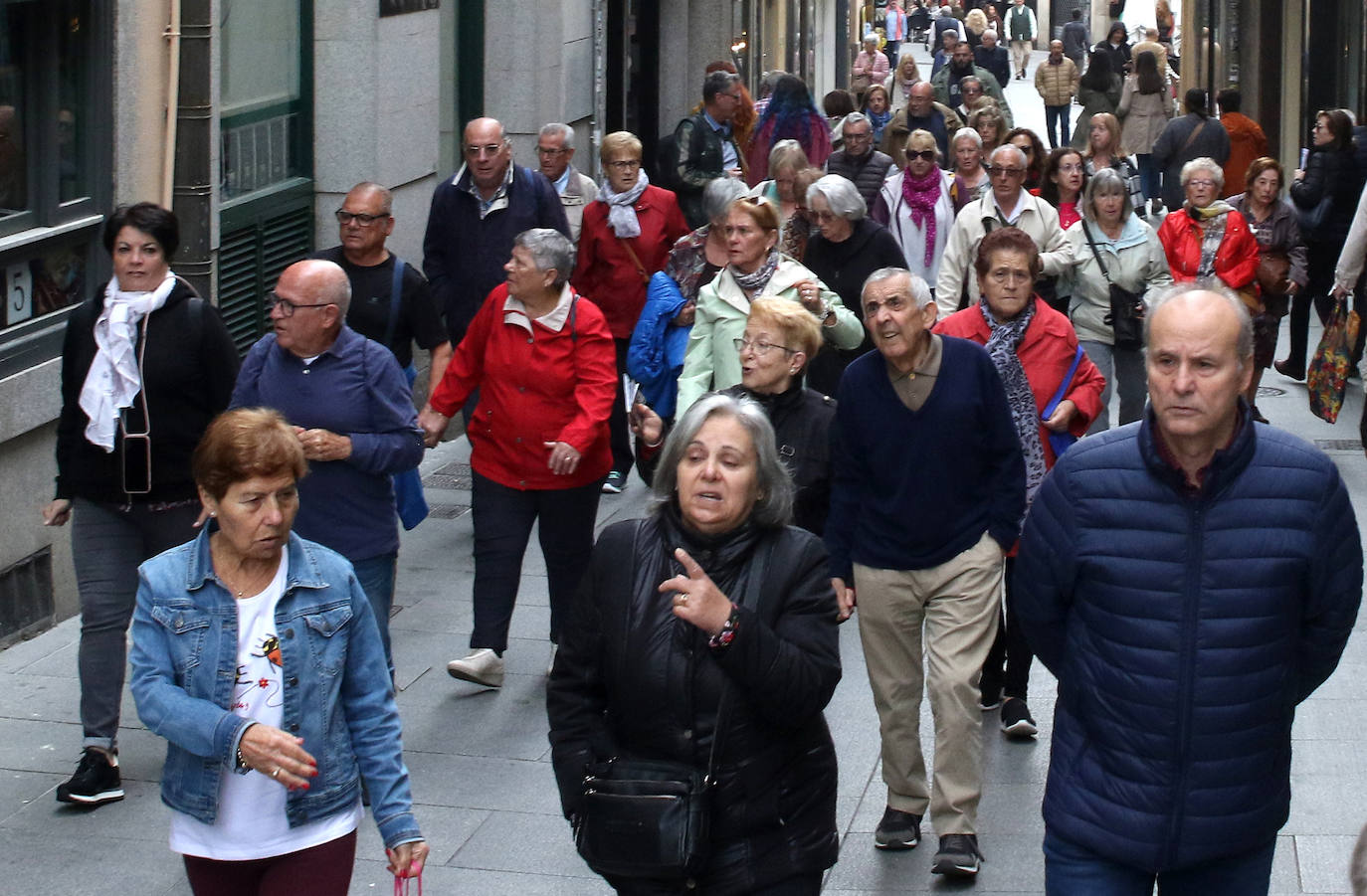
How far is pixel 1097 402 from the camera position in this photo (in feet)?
23.8

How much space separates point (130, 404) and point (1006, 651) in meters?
3.10

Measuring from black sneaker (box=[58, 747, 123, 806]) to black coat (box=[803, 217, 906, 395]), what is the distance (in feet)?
12.2

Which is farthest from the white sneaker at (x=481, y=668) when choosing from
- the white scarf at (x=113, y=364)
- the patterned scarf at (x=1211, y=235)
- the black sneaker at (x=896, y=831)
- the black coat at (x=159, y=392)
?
the patterned scarf at (x=1211, y=235)

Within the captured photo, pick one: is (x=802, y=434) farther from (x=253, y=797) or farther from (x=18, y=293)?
(x=18, y=293)

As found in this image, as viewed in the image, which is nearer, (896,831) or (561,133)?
(896,831)

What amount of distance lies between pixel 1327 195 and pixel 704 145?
384 centimetres

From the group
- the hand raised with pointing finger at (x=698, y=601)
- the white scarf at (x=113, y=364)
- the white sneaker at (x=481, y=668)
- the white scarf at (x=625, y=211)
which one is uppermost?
the white scarf at (x=625, y=211)

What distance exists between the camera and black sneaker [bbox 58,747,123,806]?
6676 millimetres

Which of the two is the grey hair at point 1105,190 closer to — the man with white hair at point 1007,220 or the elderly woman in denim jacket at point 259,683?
the man with white hair at point 1007,220

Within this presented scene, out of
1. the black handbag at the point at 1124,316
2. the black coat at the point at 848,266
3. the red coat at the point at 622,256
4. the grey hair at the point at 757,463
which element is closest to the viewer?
the grey hair at the point at 757,463

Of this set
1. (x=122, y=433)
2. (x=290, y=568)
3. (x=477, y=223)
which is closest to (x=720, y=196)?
(x=477, y=223)

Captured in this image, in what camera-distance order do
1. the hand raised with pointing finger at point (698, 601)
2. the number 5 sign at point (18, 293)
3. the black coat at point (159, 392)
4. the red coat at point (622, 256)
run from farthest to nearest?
1. the red coat at point (622, 256)
2. the number 5 sign at point (18, 293)
3. the black coat at point (159, 392)
4. the hand raised with pointing finger at point (698, 601)

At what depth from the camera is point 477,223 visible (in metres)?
10.3

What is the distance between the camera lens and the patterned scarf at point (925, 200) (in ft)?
38.8
